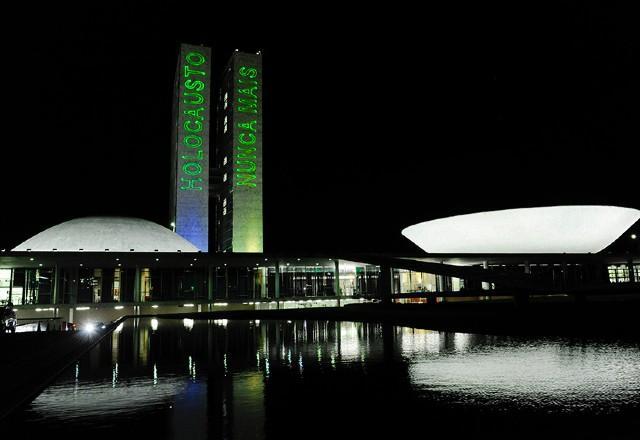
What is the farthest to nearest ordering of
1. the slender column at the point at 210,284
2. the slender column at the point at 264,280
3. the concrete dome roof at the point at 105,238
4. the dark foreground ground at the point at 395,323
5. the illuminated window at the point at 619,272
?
1. the illuminated window at the point at 619,272
2. the concrete dome roof at the point at 105,238
3. the slender column at the point at 264,280
4. the slender column at the point at 210,284
5. the dark foreground ground at the point at 395,323

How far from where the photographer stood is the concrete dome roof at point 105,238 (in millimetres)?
52438

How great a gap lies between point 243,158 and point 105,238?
25.9 metres

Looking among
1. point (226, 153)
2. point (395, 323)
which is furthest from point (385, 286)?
point (226, 153)

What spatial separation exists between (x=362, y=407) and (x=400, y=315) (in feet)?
62.5

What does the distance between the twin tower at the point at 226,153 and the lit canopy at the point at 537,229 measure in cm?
2692

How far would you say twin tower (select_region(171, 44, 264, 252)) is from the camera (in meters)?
70.4

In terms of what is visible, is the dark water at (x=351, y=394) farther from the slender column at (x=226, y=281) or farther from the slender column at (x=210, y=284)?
the slender column at (x=226, y=281)

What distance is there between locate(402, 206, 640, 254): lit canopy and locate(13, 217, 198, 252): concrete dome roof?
31271 millimetres

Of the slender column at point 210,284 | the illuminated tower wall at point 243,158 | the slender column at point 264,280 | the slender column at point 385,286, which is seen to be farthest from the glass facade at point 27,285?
the slender column at point 385,286

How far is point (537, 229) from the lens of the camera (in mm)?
57531

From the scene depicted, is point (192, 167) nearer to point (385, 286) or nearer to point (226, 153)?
point (226, 153)

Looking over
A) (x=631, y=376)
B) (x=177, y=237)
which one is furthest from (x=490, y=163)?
(x=631, y=376)

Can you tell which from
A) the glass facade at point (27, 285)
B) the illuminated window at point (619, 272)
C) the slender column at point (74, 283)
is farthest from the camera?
the illuminated window at point (619, 272)

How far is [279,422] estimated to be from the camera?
6500 millimetres
